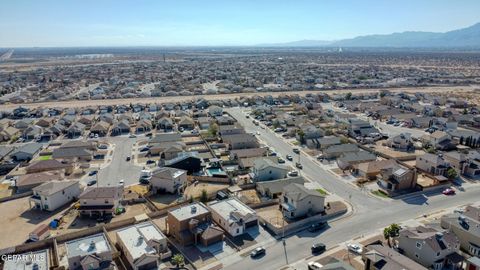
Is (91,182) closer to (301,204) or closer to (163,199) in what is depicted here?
(163,199)

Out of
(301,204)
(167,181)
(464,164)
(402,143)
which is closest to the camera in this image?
(301,204)

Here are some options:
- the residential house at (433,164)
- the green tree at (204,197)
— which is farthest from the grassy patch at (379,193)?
the green tree at (204,197)

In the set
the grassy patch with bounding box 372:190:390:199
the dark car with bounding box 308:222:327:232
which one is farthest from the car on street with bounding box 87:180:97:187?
the grassy patch with bounding box 372:190:390:199

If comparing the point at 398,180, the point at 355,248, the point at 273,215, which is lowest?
the point at 273,215

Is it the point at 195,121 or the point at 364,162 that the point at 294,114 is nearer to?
the point at 195,121

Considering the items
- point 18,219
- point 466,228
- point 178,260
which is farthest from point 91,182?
point 466,228

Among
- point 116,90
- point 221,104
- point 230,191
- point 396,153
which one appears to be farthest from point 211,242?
point 116,90
